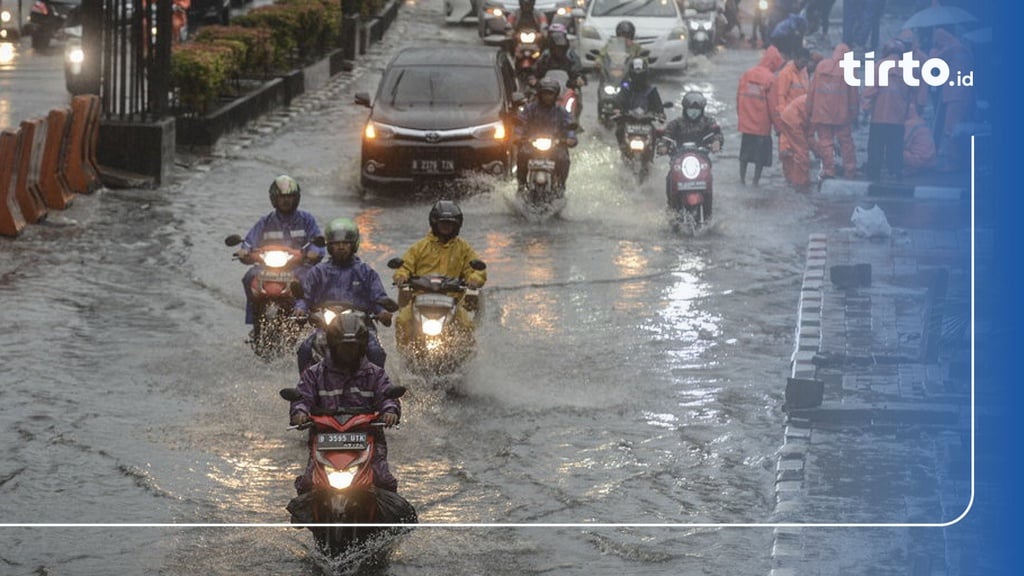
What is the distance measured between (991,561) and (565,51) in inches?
819

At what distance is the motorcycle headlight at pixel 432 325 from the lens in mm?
→ 12977

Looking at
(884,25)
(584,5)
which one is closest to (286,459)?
(584,5)

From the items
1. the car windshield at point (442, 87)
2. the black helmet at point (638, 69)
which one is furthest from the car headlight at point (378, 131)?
the black helmet at point (638, 69)

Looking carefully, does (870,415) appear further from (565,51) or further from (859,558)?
(565,51)

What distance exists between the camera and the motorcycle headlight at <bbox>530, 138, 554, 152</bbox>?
68.7 feet

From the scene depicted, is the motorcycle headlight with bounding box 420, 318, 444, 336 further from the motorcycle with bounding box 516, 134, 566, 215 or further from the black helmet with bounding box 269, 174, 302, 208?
the motorcycle with bounding box 516, 134, 566, 215

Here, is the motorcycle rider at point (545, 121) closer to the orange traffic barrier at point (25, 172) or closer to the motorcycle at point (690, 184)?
the motorcycle at point (690, 184)

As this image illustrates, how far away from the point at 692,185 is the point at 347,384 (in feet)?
35.3

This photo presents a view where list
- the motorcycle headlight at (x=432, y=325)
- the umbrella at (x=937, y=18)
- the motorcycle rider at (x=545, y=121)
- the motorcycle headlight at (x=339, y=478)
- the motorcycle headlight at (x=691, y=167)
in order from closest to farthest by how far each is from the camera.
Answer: the motorcycle headlight at (x=339, y=478), the motorcycle headlight at (x=432, y=325), the motorcycle headlight at (x=691, y=167), the motorcycle rider at (x=545, y=121), the umbrella at (x=937, y=18)

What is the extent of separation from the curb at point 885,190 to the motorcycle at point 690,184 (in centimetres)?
327

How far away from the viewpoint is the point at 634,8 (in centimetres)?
3716

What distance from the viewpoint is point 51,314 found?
15781mm

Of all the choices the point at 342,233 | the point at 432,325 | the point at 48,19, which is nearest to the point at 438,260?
the point at 432,325

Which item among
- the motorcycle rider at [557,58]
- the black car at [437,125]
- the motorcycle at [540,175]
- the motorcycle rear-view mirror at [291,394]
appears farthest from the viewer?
the motorcycle rider at [557,58]
